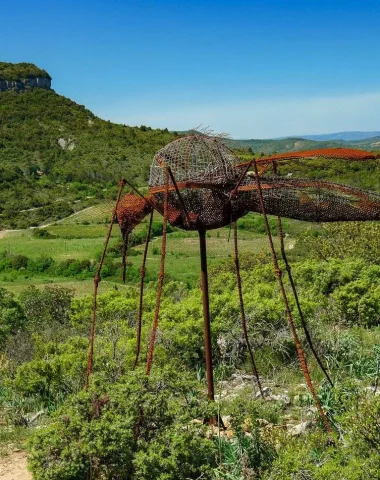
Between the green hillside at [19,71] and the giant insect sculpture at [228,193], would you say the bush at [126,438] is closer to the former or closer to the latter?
the giant insect sculpture at [228,193]

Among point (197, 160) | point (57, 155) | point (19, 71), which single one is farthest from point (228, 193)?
point (19, 71)

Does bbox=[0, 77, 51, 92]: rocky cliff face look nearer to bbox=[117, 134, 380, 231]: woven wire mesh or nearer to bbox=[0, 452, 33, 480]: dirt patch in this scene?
bbox=[0, 452, 33, 480]: dirt patch

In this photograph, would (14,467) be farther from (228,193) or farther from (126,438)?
(228,193)

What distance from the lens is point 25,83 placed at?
84.9 metres

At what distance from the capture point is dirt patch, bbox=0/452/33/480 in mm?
5051

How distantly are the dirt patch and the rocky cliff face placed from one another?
84142 mm

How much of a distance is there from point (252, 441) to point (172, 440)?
0.65 m

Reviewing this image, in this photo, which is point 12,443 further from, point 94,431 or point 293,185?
point 293,185

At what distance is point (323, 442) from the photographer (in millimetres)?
4152

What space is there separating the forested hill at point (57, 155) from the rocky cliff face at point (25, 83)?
1023 millimetres

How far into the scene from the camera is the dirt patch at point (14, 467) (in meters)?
5.05

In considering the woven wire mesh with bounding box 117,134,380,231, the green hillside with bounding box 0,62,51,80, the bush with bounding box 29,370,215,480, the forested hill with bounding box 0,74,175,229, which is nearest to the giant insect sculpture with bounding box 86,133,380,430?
the woven wire mesh with bounding box 117,134,380,231

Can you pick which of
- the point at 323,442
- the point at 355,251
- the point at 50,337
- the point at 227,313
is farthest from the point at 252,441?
the point at 355,251

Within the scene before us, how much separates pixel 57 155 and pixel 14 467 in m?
67.9
